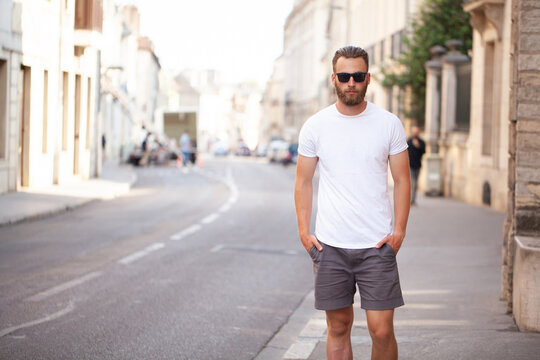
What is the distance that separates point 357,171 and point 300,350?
2.35 m

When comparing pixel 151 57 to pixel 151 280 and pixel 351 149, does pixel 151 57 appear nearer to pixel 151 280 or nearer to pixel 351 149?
pixel 151 280

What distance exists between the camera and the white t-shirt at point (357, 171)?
4.97 metres

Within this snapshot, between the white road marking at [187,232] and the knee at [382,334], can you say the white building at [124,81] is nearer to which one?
the white road marking at [187,232]

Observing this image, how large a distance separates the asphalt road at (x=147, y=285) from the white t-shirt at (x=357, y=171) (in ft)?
7.05

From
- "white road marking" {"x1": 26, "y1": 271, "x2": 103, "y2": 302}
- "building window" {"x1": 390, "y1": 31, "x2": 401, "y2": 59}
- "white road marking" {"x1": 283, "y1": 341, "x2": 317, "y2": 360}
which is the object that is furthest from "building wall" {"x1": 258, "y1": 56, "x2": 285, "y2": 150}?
"white road marking" {"x1": 283, "y1": 341, "x2": 317, "y2": 360}

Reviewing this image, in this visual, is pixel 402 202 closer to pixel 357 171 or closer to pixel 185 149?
pixel 357 171

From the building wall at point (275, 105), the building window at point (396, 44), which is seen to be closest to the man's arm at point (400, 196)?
the building window at point (396, 44)

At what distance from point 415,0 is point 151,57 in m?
44.9

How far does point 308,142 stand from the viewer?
5.09 meters

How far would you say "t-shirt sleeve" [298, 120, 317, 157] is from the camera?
5.07 m

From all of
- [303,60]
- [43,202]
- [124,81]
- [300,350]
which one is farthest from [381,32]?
[303,60]

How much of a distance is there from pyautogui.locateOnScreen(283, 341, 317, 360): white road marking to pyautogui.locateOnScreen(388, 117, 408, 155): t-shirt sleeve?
2.19 metres

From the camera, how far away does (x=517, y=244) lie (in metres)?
7.41

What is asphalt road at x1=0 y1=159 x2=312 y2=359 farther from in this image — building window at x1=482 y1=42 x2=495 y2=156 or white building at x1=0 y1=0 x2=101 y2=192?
building window at x1=482 y1=42 x2=495 y2=156
